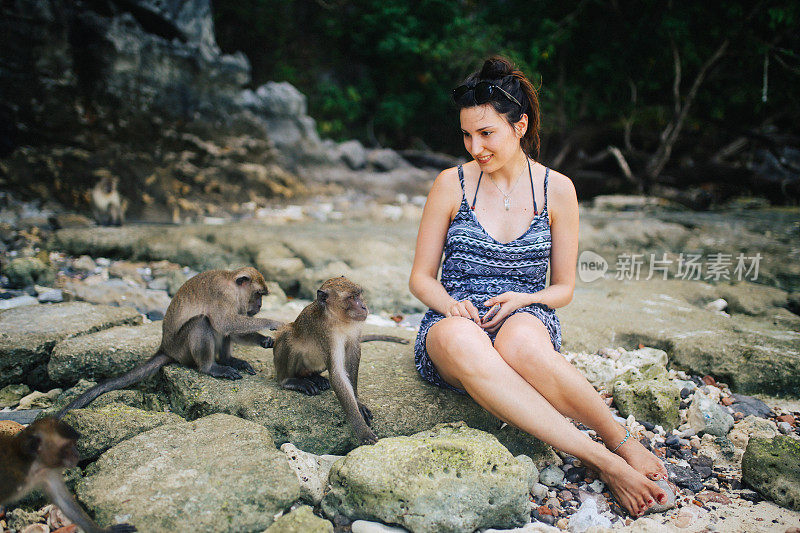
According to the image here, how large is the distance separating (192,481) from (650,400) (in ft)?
7.42

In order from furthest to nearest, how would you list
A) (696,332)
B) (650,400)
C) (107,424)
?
(696,332)
(650,400)
(107,424)

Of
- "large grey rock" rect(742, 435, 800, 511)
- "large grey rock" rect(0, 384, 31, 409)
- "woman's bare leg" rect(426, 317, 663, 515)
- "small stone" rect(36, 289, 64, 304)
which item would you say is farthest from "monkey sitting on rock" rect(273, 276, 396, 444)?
"small stone" rect(36, 289, 64, 304)

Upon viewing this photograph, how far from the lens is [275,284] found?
4.91 metres

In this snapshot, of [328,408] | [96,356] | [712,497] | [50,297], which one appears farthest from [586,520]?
[50,297]

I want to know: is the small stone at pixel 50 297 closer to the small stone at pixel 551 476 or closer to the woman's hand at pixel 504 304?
the woman's hand at pixel 504 304

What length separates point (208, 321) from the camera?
2943 mm

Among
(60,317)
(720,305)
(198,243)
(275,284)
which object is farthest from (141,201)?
(720,305)

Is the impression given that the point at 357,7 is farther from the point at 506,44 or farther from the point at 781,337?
the point at 781,337

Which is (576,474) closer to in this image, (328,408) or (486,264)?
(486,264)

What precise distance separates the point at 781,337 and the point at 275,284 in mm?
3869

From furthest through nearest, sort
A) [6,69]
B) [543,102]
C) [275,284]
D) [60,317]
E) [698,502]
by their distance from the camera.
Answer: [543,102] < [6,69] < [275,284] < [60,317] < [698,502]

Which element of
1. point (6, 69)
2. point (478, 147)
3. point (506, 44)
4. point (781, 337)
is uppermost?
point (506, 44)

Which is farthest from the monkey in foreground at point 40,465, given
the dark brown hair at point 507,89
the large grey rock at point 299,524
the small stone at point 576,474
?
the dark brown hair at point 507,89

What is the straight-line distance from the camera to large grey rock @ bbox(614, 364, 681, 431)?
2.87 m
